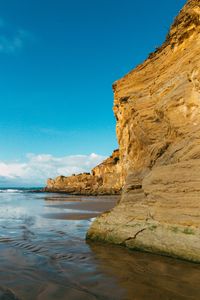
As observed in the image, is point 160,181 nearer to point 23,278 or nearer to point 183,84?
point 183,84

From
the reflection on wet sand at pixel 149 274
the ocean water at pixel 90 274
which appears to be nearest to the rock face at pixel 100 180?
the ocean water at pixel 90 274

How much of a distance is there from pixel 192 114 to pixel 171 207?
3.48 metres

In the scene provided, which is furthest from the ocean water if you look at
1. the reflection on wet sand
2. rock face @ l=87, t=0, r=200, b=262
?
rock face @ l=87, t=0, r=200, b=262

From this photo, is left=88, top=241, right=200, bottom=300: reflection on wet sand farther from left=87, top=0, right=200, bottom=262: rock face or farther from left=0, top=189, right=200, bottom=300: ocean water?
left=87, top=0, right=200, bottom=262: rock face

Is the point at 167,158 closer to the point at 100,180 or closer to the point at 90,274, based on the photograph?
the point at 90,274

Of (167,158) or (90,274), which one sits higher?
(167,158)

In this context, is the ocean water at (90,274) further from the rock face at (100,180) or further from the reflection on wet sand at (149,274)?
the rock face at (100,180)

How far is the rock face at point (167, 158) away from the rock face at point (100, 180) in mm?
44969

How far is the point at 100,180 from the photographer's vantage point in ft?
257

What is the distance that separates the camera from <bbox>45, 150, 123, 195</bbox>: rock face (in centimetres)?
6438

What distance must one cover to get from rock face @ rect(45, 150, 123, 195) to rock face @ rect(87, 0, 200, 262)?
45.0 meters

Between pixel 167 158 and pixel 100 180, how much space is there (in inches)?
2702

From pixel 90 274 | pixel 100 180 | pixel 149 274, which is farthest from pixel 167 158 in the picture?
pixel 100 180

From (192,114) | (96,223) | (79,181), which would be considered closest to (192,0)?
(192,114)
